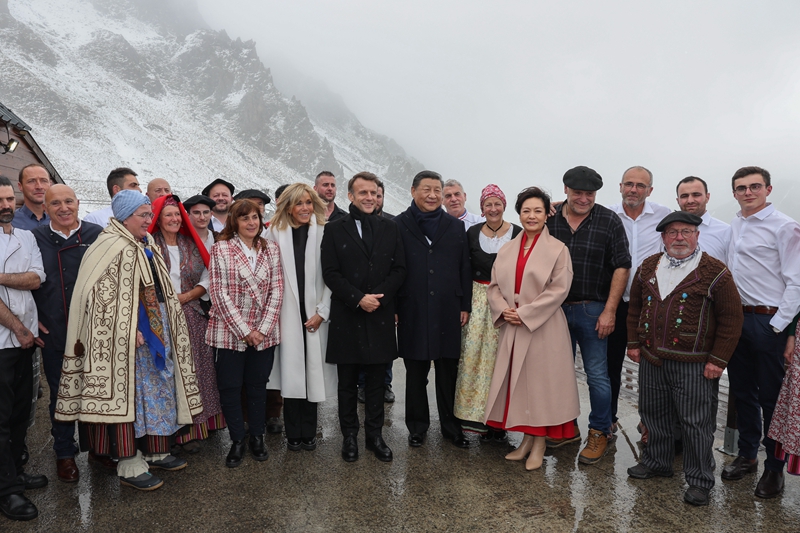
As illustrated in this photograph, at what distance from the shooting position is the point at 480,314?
3.96 m

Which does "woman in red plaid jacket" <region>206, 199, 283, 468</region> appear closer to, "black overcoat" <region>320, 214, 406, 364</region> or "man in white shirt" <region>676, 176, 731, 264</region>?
"black overcoat" <region>320, 214, 406, 364</region>

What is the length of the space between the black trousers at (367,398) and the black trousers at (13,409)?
2078mm

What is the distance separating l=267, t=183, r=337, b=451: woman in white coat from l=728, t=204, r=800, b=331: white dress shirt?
3.07 metres

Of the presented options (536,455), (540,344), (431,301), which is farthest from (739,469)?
(431,301)

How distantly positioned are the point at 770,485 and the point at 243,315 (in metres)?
3.77

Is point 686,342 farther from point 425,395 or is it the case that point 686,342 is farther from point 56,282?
point 56,282

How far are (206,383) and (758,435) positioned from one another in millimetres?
4089

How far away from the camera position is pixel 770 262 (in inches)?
135

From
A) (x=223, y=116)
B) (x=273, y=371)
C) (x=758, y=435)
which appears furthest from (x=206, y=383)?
(x=223, y=116)

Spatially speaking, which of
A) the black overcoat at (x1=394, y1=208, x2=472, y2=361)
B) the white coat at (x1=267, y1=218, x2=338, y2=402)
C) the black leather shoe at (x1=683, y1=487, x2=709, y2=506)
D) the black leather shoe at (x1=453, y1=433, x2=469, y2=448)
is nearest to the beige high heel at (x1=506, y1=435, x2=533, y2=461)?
the black leather shoe at (x1=453, y1=433, x2=469, y2=448)

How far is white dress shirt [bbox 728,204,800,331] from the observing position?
3.26 meters

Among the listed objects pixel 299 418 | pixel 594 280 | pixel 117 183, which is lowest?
pixel 299 418

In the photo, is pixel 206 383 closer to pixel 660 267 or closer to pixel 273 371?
pixel 273 371

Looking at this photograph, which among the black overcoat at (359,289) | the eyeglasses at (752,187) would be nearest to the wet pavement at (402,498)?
the black overcoat at (359,289)
